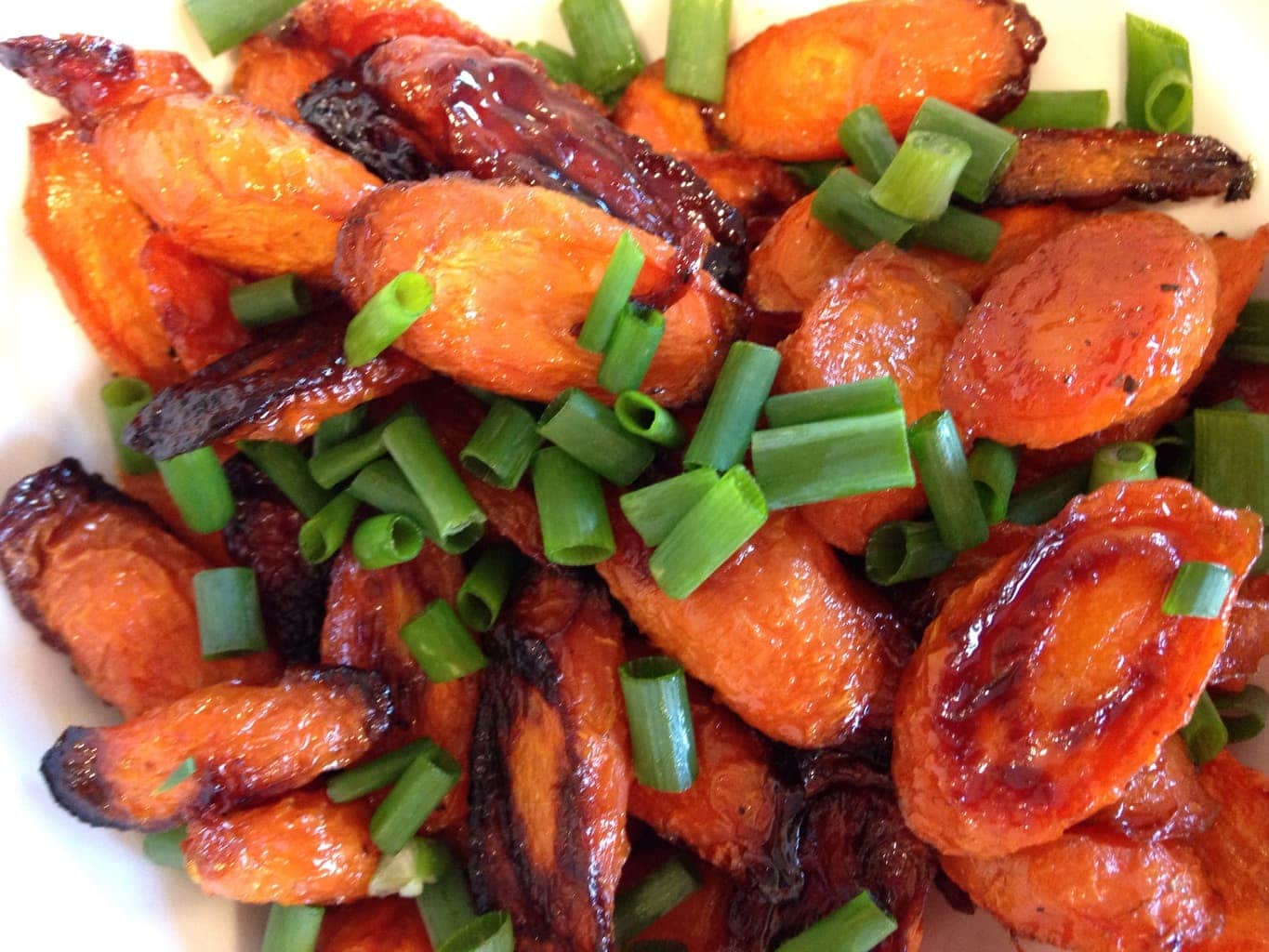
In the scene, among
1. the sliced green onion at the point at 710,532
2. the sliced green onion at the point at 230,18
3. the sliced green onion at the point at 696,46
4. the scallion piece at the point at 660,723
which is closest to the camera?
the sliced green onion at the point at 710,532

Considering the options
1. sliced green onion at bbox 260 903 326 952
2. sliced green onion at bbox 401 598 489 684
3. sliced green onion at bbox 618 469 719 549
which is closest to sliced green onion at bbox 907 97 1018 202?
sliced green onion at bbox 618 469 719 549

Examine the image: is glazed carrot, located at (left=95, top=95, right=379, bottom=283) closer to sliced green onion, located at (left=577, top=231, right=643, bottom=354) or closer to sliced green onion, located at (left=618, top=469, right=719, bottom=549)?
sliced green onion, located at (left=577, top=231, right=643, bottom=354)

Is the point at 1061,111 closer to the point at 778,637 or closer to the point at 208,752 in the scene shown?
the point at 778,637

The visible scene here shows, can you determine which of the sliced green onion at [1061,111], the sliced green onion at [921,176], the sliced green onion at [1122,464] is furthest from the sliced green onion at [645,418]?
the sliced green onion at [1061,111]

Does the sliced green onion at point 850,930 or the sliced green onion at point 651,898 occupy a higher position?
the sliced green onion at point 850,930

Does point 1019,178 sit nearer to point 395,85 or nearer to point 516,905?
point 395,85

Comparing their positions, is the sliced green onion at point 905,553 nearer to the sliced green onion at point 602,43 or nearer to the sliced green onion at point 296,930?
the sliced green onion at point 296,930
